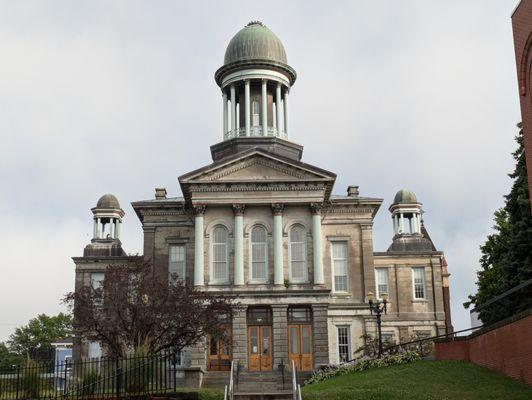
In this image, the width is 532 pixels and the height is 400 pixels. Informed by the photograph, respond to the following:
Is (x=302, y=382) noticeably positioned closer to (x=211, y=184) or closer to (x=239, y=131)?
(x=211, y=184)

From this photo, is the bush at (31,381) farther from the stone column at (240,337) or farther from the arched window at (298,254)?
the arched window at (298,254)

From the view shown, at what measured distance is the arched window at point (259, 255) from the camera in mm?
48812

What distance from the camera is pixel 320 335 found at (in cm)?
4644

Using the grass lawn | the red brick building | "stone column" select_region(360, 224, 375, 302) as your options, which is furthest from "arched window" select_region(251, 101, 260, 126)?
the red brick building

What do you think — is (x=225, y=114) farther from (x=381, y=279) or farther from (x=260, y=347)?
(x=260, y=347)

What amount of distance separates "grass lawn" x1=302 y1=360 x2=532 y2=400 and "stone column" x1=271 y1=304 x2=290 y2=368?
1553cm

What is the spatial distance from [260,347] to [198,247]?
7371 mm

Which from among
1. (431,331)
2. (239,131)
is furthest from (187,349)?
(431,331)

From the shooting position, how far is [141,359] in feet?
82.3

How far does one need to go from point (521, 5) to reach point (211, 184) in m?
28.2

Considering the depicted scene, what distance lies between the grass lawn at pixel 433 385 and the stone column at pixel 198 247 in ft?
61.0

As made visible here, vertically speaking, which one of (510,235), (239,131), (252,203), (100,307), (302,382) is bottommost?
(302,382)

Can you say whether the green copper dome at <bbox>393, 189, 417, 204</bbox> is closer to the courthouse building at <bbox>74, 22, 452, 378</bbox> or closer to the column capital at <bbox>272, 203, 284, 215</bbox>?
the courthouse building at <bbox>74, 22, 452, 378</bbox>

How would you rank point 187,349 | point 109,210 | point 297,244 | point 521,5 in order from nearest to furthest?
point 521,5 → point 187,349 → point 297,244 → point 109,210
